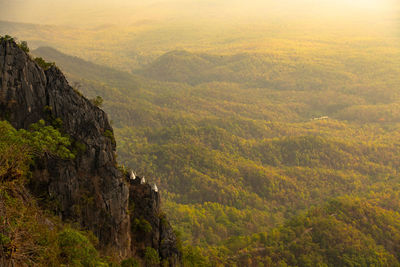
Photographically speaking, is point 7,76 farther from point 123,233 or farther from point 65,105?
point 123,233

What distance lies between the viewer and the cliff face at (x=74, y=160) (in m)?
27.1

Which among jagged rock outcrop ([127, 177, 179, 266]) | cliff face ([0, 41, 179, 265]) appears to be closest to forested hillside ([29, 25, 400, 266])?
jagged rock outcrop ([127, 177, 179, 266])

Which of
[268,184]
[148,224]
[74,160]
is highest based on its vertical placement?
[74,160]

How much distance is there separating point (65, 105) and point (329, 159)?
13560 centimetres

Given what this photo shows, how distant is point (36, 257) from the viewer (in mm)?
17266

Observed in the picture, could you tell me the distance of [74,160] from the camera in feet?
93.7

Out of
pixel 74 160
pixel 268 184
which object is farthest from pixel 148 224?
pixel 268 184

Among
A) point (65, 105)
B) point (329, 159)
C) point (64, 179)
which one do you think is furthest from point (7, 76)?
point (329, 159)

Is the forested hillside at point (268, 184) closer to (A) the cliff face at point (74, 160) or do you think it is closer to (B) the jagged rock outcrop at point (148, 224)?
(B) the jagged rock outcrop at point (148, 224)

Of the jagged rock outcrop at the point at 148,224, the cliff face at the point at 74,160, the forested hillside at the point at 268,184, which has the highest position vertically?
the cliff face at the point at 74,160

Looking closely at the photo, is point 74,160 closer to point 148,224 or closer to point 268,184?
point 148,224

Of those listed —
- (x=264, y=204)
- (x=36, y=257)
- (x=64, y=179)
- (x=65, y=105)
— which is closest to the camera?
(x=36, y=257)

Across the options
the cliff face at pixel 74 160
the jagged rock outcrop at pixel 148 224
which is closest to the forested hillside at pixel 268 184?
the jagged rock outcrop at pixel 148 224

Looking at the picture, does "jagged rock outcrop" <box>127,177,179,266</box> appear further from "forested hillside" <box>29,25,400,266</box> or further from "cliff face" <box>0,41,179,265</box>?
"forested hillside" <box>29,25,400,266</box>
